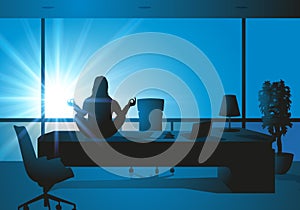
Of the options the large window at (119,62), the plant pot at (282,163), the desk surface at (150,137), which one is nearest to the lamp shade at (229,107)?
the desk surface at (150,137)

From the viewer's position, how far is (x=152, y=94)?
741 cm

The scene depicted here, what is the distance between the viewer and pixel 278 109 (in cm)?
639

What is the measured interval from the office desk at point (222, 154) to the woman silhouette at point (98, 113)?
142 mm

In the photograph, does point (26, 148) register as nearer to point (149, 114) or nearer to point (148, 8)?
point (149, 114)

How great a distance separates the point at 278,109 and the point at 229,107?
44.6 inches

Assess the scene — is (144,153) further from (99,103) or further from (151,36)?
(151,36)

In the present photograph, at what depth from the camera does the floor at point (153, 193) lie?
4.70 m

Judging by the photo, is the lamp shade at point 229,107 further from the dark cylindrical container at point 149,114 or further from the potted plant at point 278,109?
the dark cylindrical container at point 149,114

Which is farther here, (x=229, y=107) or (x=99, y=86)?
(x=229, y=107)

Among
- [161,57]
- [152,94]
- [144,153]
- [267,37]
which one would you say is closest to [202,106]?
[152,94]

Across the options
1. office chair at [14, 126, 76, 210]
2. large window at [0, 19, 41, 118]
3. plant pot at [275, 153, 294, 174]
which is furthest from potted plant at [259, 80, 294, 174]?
large window at [0, 19, 41, 118]

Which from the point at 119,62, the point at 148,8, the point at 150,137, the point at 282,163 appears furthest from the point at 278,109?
the point at 119,62

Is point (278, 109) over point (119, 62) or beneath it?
beneath

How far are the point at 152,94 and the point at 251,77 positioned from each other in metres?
1.92
